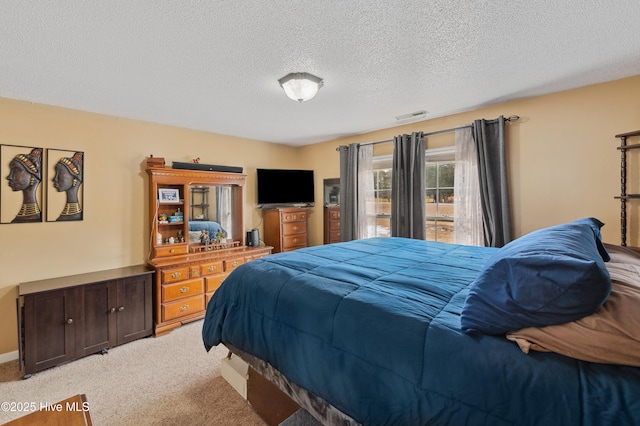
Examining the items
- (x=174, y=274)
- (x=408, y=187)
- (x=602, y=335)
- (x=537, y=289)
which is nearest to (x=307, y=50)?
(x=537, y=289)

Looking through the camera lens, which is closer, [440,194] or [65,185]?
[65,185]

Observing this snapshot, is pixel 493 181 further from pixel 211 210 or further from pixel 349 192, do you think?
pixel 211 210

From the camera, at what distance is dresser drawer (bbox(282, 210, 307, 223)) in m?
4.45

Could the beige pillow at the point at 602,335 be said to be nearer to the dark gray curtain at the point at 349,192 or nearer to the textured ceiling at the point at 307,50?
the textured ceiling at the point at 307,50

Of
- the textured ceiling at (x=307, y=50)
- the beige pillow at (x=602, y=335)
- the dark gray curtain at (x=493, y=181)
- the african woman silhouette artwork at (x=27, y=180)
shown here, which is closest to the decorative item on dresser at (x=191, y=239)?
the african woman silhouette artwork at (x=27, y=180)

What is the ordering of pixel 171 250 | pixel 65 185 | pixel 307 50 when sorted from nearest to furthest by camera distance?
pixel 307 50 < pixel 65 185 < pixel 171 250

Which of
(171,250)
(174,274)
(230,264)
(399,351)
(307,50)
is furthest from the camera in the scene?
(230,264)

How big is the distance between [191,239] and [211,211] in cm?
Result: 48

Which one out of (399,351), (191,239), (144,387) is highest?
(191,239)

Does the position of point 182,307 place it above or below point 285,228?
below

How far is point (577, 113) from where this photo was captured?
8.23 feet

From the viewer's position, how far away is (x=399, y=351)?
3.51 feet

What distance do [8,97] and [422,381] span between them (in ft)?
13.3

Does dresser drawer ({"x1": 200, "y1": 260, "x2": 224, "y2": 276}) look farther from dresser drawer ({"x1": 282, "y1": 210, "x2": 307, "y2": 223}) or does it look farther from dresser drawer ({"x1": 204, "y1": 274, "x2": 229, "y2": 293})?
dresser drawer ({"x1": 282, "y1": 210, "x2": 307, "y2": 223})
